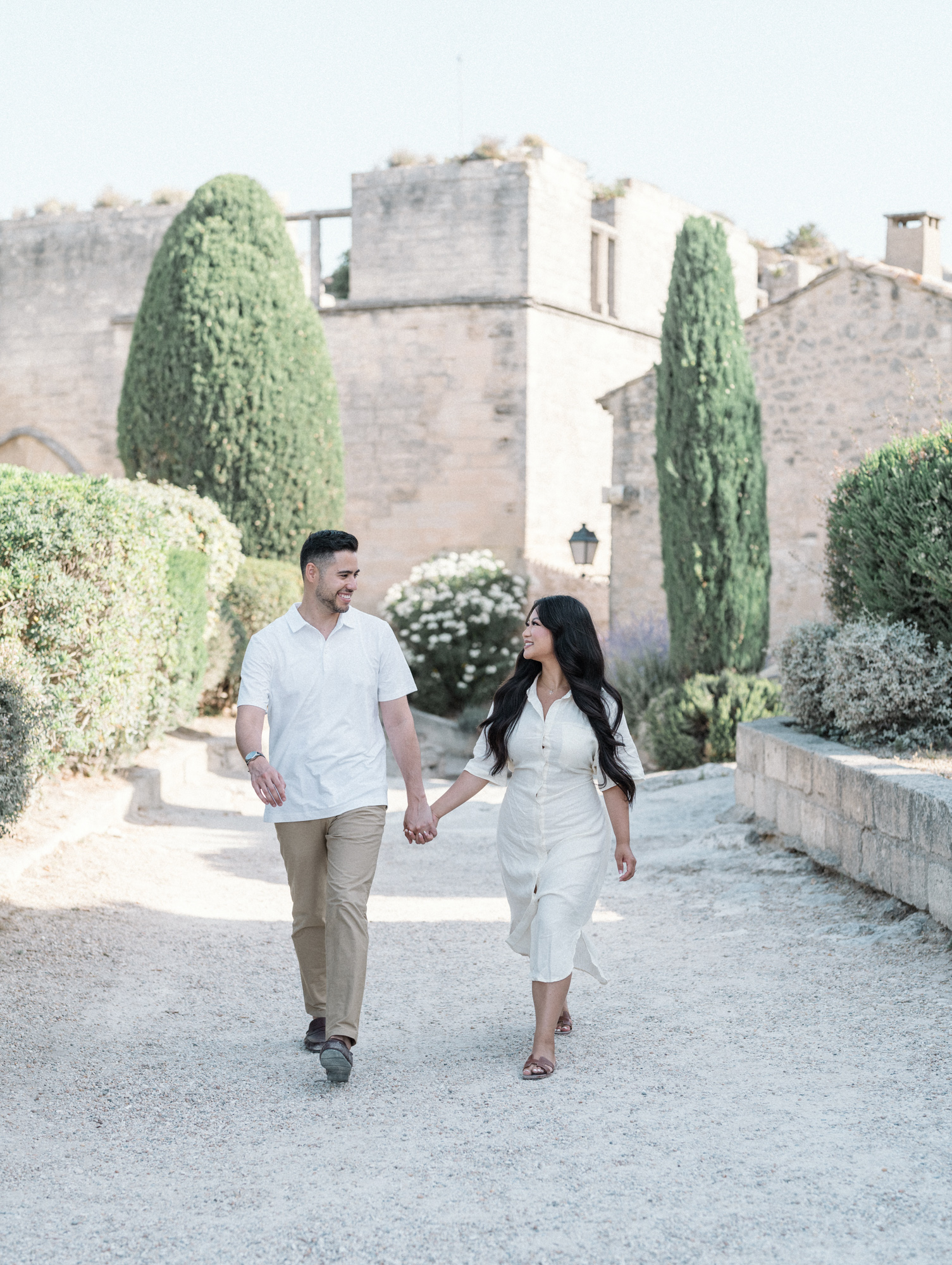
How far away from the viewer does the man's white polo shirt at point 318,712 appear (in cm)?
402

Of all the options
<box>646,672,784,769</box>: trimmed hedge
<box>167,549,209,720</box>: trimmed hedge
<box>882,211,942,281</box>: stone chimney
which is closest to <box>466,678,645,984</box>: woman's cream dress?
<box>167,549,209,720</box>: trimmed hedge

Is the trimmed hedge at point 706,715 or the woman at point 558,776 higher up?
the woman at point 558,776

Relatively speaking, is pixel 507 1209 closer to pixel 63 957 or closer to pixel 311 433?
pixel 63 957

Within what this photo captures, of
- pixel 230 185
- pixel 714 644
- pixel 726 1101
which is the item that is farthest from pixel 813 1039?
pixel 230 185

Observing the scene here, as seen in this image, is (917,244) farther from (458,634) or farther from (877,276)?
(458,634)

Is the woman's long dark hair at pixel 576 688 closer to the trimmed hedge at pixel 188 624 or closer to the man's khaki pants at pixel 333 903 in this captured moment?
the man's khaki pants at pixel 333 903

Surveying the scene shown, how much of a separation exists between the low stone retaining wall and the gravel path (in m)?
0.20

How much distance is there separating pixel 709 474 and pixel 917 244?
27.7 ft

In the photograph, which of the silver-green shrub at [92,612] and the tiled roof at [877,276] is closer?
the silver-green shrub at [92,612]

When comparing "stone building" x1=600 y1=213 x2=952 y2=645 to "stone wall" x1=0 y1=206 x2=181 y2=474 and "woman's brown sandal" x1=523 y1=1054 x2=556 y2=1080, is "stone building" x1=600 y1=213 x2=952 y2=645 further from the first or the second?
"woman's brown sandal" x1=523 y1=1054 x2=556 y2=1080

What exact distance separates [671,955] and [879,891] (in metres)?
1.26

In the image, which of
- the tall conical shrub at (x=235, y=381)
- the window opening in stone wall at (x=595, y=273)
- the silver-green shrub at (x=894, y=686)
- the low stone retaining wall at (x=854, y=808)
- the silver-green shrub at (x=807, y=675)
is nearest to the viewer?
the low stone retaining wall at (x=854, y=808)

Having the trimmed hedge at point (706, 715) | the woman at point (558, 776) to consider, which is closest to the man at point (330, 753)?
the woman at point (558, 776)

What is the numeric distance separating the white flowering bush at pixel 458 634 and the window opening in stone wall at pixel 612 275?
603 cm
